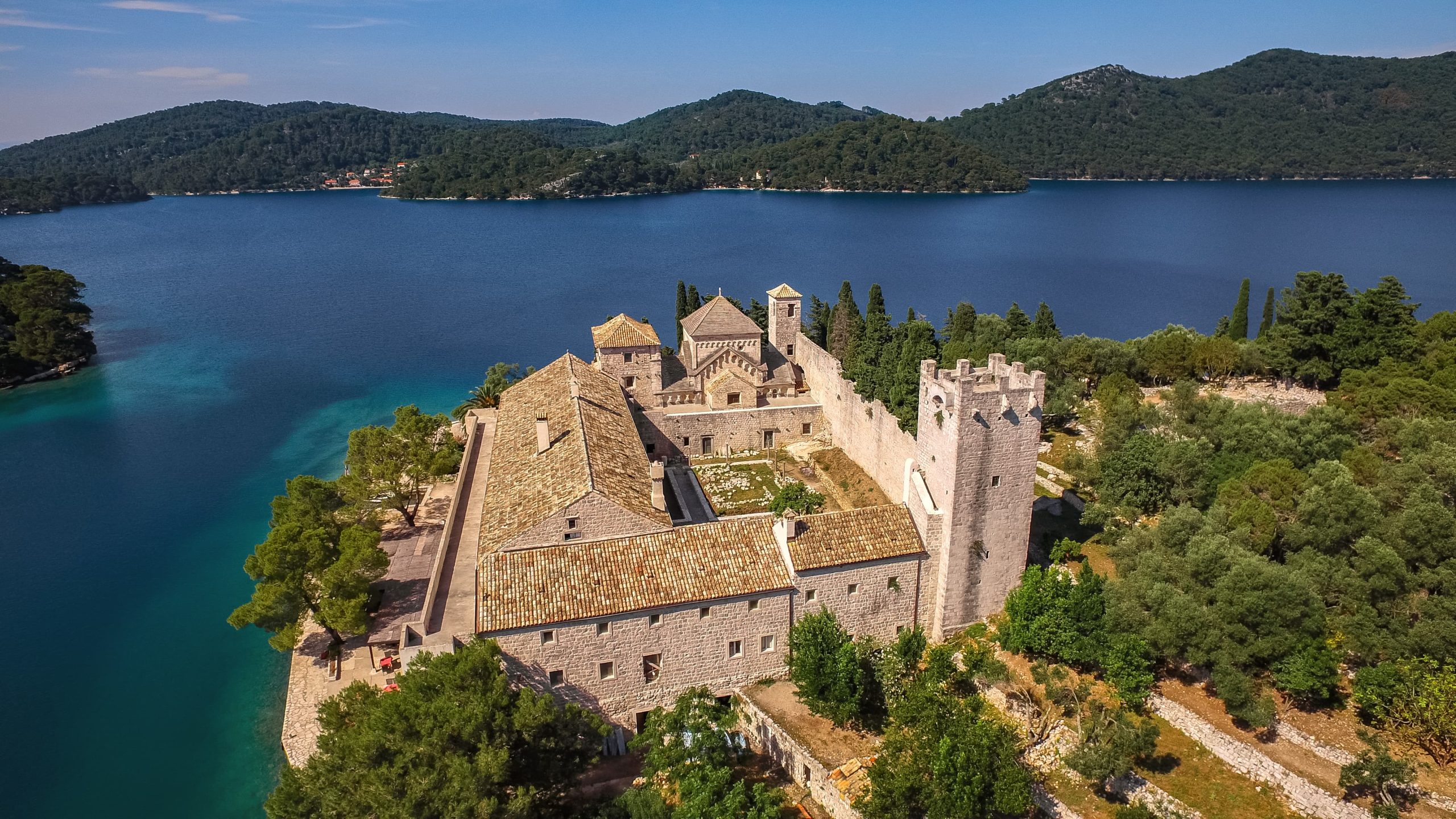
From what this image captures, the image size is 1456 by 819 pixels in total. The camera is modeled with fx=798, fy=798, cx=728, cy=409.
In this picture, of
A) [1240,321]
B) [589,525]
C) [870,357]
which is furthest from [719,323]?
[1240,321]

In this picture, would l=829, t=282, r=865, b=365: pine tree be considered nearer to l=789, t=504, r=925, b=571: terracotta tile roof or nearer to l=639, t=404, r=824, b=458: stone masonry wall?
l=639, t=404, r=824, b=458: stone masonry wall

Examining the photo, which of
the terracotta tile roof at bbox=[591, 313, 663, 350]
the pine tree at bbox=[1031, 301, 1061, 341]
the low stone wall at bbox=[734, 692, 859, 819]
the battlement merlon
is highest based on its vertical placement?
the battlement merlon

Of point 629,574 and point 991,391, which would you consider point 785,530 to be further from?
point 991,391

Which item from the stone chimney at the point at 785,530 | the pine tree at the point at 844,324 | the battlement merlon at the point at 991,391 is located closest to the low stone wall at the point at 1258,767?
the battlement merlon at the point at 991,391

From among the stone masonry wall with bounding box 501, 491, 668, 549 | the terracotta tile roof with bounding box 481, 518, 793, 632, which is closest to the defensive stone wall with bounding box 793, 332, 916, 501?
the terracotta tile roof with bounding box 481, 518, 793, 632

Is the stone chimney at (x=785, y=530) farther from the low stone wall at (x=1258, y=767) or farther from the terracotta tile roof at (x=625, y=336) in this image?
the terracotta tile roof at (x=625, y=336)

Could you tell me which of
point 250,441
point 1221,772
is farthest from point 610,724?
point 250,441
